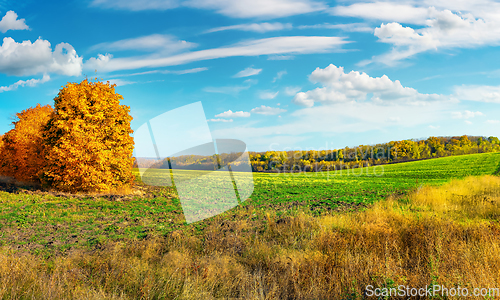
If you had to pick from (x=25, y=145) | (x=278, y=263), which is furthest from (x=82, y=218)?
(x=25, y=145)

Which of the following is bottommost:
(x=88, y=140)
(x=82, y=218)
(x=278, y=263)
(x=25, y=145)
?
(x=82, y=218)

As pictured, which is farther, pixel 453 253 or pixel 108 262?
pixel 108 262

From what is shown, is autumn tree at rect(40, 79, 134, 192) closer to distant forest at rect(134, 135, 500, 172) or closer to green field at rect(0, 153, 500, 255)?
green field at rect(0, 153, 500, 255)

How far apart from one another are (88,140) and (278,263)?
18.6 m

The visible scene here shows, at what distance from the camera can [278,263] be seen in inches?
254

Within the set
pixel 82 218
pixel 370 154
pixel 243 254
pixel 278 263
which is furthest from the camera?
pixel 370 154

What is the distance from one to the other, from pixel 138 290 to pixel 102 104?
19.3m

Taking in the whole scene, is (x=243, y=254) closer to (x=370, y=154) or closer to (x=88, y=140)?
(x=88, y=140)

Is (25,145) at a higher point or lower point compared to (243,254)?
higher

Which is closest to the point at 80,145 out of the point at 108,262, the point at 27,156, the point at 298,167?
the point at 27,156

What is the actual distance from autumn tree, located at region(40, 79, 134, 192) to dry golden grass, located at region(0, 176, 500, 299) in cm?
1291

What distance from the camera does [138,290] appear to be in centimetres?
509

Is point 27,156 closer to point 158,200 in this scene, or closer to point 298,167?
point 158,200

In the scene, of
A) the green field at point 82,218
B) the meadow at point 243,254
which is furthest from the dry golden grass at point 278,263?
the green field at point 82,218
